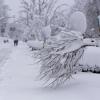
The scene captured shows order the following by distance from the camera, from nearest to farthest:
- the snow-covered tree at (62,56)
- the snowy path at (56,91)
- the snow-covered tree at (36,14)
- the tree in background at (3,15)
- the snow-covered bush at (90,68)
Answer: the snowy path at (56,91) → the snow-covered tree at (62,56) → the snow-covered bush at (90,68) → the snow-covered tree at (36,14) → the tree in background at (3,15)

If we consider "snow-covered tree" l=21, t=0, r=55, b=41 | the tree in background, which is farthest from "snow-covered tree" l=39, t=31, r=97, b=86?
the tree in background

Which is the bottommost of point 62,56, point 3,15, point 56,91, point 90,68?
point 56,91

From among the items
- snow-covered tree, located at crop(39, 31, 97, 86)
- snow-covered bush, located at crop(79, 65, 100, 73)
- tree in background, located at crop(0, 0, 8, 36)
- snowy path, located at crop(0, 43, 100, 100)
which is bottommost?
→ snowy path, located at crop(0, 43, 100, 100)

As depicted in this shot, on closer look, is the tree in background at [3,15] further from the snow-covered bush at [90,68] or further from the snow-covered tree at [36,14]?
the snow-covered bush at [90,68]

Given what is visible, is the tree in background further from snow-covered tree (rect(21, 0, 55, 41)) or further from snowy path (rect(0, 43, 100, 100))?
snowy path (rect(0, 43, 100, 100))

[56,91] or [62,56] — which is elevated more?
[62,56]

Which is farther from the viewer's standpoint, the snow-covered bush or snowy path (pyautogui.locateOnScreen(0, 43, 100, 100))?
the snow-covered bush

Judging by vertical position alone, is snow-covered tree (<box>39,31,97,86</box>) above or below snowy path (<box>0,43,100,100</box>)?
above

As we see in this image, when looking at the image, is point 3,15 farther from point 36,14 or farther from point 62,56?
point 62,56

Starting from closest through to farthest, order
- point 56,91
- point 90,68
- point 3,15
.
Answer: point 56,91 < point 90,68 < point 3,15

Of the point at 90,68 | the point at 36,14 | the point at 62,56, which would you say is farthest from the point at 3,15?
the point at 62,56

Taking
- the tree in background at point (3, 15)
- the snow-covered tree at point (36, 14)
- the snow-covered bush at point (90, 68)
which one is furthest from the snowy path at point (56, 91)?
the tree in background at point (3, 15)

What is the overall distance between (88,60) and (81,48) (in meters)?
1.98

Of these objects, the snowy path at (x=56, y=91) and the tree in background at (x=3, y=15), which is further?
the tree in background at (x=3, y=15)
